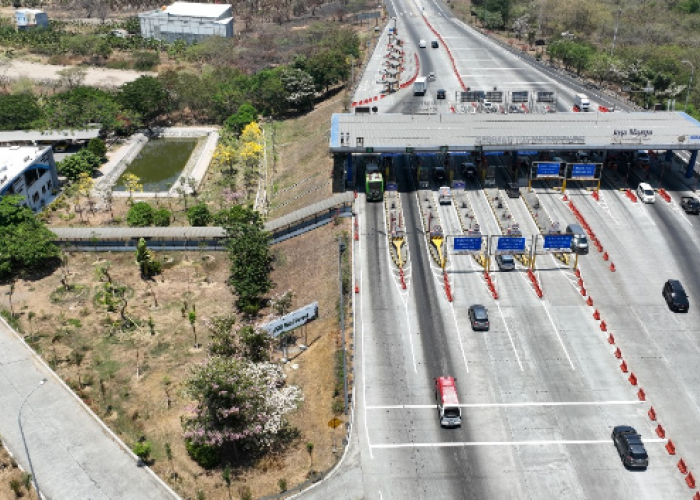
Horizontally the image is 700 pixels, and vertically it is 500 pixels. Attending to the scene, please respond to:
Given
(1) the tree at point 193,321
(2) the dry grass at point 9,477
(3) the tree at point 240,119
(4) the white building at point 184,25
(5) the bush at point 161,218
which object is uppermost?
(4) the white building at point 184,25

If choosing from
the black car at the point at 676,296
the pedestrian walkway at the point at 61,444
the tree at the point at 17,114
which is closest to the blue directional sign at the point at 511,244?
the black car at the point at 676,296

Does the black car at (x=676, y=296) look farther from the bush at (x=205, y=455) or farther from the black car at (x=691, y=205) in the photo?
the bush at (x=205, y=455)

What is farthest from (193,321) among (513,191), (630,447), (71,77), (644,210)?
(71,77)

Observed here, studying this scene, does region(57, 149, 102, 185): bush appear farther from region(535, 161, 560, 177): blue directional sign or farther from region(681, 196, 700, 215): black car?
region(681, 196, 700, 215): black car

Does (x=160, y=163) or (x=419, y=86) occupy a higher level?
(x=419, y=86)

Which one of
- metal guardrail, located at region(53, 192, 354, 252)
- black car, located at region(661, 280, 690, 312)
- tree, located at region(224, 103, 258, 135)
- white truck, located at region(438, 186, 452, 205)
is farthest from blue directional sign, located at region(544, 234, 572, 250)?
tree, located at region(224, 103, 258, 135)

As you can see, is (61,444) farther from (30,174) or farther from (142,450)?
(30,174)

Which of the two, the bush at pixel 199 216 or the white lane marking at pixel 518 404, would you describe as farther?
the bush at pixel 199 216
